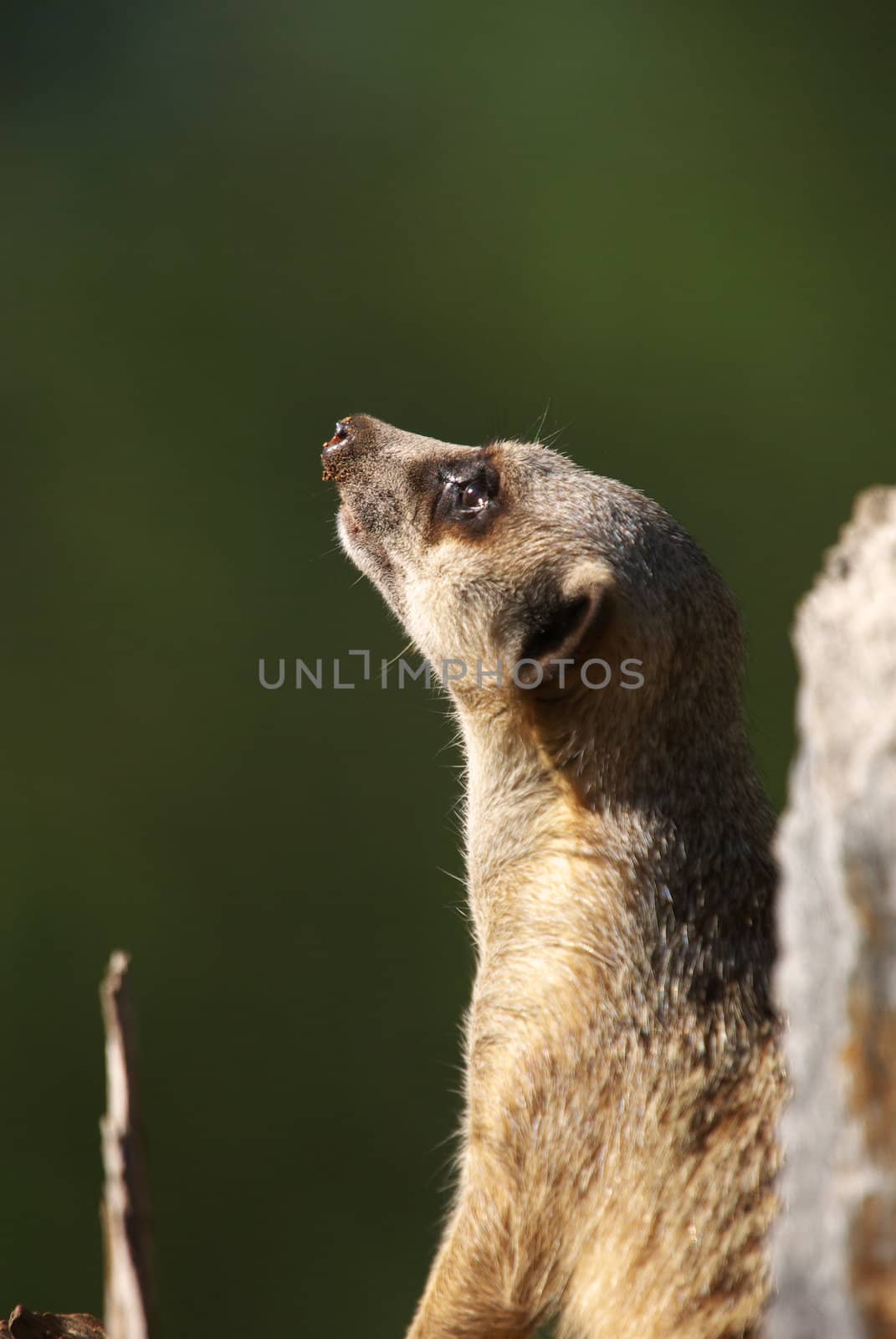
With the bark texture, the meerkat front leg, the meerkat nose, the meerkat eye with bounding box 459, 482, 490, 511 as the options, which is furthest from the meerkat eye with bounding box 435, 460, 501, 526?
the bark texture

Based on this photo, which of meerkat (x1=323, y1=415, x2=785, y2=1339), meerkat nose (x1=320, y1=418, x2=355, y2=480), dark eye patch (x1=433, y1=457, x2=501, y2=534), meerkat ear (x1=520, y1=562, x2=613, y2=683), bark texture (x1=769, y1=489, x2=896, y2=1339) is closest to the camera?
bark texture (x1=769, y1=489, x2=896, y2=1339)

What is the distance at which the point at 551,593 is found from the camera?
1471 millimetres

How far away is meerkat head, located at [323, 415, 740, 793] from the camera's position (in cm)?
142

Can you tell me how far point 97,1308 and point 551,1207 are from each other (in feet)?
7.30

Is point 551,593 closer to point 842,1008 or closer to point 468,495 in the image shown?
point 468,495

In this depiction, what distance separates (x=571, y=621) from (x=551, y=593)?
2.0 inches

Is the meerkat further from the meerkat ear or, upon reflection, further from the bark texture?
the bark texture

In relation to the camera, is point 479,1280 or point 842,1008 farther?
point 479,1280

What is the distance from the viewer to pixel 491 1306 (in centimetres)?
138

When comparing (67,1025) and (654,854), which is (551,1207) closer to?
(654,854)

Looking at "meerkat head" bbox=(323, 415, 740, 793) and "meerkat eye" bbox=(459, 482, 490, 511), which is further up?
"meerkat eye" bbox=(459, 482, 490, 511)

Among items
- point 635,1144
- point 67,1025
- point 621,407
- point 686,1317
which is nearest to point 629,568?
point 635,1144

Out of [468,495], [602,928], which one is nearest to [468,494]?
[468,495]

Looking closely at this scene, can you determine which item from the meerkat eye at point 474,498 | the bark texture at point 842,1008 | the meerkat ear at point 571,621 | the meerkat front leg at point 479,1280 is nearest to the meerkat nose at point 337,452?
the meerkat eye at point 474,498
